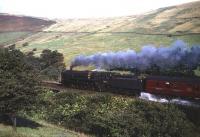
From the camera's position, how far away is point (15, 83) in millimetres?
39438

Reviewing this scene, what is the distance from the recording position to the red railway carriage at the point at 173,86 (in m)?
43.0

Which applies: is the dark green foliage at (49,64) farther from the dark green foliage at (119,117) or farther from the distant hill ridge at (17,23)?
the distant hill ridge at (17,23)

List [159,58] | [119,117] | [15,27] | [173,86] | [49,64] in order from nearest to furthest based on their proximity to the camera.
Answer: [119,117], [173,86], [159,58], [49,64], [15,27]

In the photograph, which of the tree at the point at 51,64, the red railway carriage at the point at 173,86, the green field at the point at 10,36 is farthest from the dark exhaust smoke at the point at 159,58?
the green field at the point at 10,36

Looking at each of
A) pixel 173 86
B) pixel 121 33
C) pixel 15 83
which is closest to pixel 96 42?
pixel 121 33

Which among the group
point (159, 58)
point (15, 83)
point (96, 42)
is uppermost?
point (96, 42)

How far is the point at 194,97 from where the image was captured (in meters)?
43.2

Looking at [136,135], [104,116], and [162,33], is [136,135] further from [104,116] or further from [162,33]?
[162,33]

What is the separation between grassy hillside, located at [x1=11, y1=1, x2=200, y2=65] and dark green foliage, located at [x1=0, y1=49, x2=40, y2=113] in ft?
213

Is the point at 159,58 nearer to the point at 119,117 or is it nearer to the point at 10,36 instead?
the point at 119,117

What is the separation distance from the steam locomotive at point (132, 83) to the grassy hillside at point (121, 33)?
46.4 m

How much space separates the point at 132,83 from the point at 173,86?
718 cm

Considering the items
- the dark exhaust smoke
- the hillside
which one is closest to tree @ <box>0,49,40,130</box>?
the dark exhaust smoke

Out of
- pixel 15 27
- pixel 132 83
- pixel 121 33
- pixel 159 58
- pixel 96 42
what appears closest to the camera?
pixel 132 83
